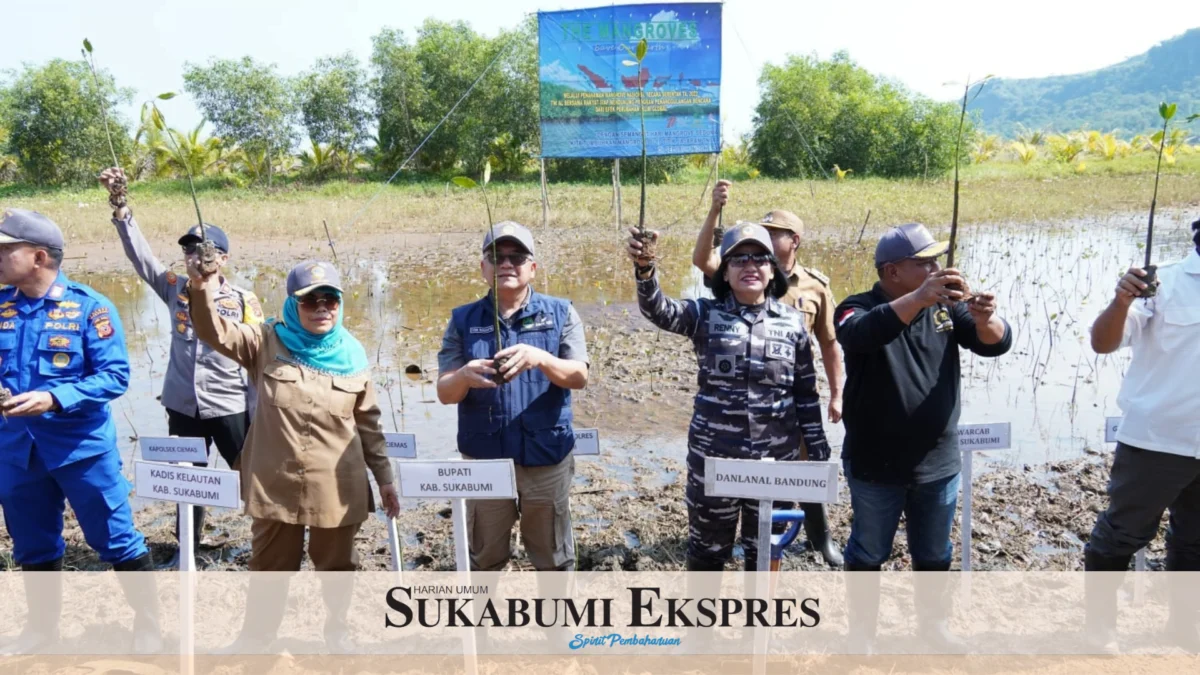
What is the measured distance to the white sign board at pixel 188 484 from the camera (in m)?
2.73

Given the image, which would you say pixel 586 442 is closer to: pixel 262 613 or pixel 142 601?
pixel 262 613

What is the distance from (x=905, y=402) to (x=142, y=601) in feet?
10.5

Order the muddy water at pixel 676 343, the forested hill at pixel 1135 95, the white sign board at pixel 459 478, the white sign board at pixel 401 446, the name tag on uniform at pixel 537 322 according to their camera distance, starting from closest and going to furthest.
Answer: the white sign board at pixel 459 478
the name tag on uniform at pixel 537 322
the white sign board at pixel 401 446
the muddy water at pixel 676 343
the forested hill at pixel 1135 95

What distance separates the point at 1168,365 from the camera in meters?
3.03

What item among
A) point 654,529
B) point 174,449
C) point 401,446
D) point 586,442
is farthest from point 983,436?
point 174,449

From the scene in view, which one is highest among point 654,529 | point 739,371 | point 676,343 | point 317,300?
point 317,300

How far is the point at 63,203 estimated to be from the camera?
853 inches

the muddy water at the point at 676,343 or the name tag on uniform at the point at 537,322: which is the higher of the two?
the name tag on uniform at the point at 537,322

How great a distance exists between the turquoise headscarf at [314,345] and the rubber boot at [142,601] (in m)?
1.16

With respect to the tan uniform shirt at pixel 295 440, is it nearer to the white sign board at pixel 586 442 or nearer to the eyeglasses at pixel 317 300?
the eyeglasses at pixel 317 300

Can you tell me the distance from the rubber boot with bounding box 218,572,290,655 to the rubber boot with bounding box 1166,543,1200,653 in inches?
142

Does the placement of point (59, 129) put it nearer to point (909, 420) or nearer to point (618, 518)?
point (618, 518)

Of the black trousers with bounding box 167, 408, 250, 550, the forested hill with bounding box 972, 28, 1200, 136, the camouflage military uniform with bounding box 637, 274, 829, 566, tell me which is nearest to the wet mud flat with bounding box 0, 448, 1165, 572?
the black trousers with bounding box 167, 408, 250, 550

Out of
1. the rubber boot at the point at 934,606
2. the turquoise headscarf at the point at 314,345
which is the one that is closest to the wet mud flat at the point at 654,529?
the rubber boot at the point at 934,606
